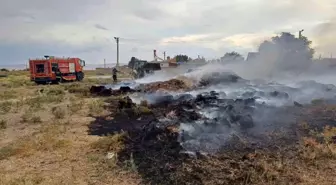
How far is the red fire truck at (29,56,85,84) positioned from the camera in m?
33.0

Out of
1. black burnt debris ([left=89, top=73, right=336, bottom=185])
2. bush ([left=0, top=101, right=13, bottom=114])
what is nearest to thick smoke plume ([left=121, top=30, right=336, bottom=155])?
black burnt debris ([left=89, top=73, right=336, bottom=185])

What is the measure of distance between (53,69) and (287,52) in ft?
73.1

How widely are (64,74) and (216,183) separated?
103 ft

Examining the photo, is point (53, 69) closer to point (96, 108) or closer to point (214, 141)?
point (96, 108)

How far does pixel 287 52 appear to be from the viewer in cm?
3259

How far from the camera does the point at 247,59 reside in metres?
33.0

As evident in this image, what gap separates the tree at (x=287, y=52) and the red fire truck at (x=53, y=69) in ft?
61.0

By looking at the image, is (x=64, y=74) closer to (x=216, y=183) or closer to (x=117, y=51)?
(x=117, y=51)

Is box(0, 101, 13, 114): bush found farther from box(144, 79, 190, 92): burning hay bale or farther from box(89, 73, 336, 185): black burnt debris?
box(144, 79, 190, 92): burning hay bale

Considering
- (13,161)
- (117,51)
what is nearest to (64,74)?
(117,51)

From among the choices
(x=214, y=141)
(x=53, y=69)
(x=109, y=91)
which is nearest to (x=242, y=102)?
(x=214, y=141)

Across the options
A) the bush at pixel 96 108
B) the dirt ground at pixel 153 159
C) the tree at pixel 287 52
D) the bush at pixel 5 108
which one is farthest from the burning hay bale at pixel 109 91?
the tree at pixel 287 52

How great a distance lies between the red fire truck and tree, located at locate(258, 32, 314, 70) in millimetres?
18583

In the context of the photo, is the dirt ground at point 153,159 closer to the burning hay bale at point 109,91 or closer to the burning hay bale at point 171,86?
the burning hay bale at point 171,86
